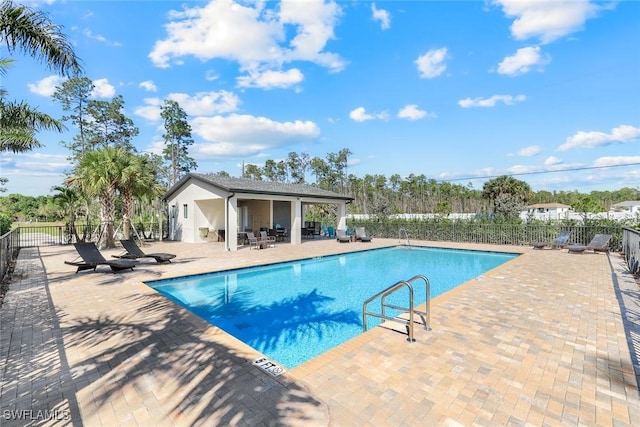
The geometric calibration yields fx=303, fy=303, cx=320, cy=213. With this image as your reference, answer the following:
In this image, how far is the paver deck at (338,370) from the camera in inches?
112

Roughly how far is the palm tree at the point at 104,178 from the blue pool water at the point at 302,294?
30.5 feet

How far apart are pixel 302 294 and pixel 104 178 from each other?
12.7m

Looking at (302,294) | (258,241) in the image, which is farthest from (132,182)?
(302,294)

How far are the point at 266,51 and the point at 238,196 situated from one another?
739cm

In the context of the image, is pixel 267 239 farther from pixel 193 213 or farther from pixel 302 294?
pixel 302 294

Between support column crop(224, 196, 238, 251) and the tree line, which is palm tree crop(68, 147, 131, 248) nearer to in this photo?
the tree line

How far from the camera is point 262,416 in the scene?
279 centimetres

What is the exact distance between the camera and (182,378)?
137 inches

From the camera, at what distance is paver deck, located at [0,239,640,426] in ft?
9.34

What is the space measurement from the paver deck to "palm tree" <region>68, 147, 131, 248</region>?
1030 cm

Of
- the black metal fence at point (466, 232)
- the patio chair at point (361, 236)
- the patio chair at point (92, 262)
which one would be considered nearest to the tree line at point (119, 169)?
the black metal fence at point (466, 232)

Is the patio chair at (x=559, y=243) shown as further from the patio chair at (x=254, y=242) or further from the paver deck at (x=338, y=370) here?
the patio chair at (x=254, y=242)

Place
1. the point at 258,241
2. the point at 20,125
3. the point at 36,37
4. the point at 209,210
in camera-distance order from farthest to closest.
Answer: the point at 209,210 → the point at 258,241 → the point at 20,125 → the point at 36,37

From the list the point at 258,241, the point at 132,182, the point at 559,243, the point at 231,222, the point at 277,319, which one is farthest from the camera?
the point at 258,241
